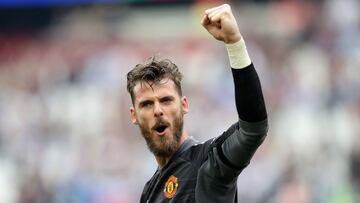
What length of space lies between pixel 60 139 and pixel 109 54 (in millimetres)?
1632

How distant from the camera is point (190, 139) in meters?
3.64

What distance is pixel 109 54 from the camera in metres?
13.1

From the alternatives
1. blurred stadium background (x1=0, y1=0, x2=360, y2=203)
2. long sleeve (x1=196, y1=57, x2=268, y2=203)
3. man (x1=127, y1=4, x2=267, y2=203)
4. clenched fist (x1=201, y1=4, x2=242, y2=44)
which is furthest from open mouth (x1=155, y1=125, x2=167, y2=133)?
blurred stadium background (x1=0, y1=0, x2=360, y2=203)

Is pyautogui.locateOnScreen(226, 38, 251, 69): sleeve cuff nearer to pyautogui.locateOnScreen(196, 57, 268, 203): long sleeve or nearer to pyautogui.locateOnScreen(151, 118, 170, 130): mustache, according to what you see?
pyautogui.locateOnScreen(196, 57, 268, 203): long sleeve

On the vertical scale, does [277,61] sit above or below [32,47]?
below

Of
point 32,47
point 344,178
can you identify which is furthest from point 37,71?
point 344,178

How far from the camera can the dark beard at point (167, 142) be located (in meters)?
3.57

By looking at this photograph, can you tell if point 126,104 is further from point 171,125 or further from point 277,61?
point 171,125

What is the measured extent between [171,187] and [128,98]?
29.3 ft

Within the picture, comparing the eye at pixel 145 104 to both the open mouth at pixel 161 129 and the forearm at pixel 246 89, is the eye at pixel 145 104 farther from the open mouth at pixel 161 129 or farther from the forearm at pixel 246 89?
the forearm at pixel 246 89

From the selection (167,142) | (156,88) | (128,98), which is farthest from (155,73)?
(128,98)

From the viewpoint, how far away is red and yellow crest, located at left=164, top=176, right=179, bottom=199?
11.4 feet

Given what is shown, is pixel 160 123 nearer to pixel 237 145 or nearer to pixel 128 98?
pixel 237 145

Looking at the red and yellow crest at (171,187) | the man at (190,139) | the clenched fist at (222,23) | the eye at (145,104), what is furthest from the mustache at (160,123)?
the clenched fist at (222,23)
